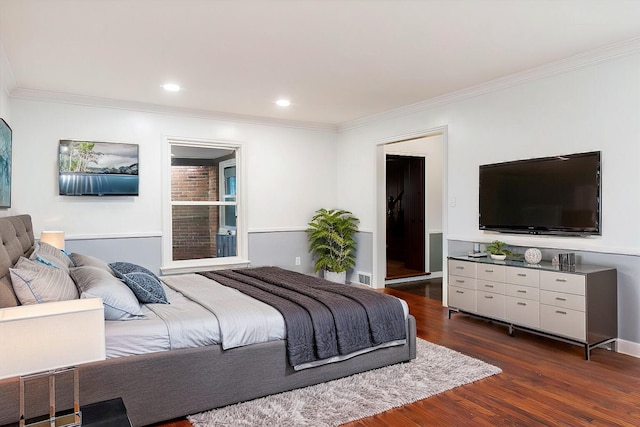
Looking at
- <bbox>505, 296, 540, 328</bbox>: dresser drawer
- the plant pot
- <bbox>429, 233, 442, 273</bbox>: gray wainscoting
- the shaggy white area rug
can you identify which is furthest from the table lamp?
<bbox>429, 233, 442, 273</bbox>: gray wainscoting

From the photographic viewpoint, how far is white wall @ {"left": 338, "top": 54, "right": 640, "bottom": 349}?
3463 millimetres

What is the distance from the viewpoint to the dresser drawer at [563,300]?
3.37m

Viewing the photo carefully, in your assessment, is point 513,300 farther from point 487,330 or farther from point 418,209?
point 418,209

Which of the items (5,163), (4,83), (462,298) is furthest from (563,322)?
(4,83)

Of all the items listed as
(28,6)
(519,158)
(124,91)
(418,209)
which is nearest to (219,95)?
(124,91)

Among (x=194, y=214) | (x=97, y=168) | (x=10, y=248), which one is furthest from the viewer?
(x=194, y=214)

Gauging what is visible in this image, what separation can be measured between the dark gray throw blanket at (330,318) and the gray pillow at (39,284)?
1222 millimetres

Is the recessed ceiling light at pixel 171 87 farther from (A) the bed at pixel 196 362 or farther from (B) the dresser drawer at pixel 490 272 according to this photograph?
(B) the dresser drawer at pixel 490 272

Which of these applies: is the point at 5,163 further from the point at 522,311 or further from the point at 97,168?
the point at 522,311

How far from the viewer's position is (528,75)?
4121 millimetres

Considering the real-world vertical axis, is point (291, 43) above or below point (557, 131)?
above

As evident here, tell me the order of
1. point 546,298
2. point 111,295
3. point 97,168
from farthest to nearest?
point 97,168 → point 546,298 → point 111,295

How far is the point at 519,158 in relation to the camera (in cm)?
427

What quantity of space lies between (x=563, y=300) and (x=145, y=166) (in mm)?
4704
